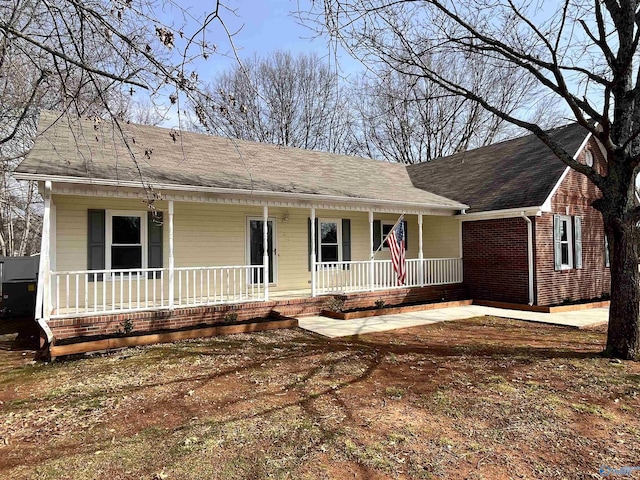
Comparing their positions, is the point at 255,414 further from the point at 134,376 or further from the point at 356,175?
the point at 356,175

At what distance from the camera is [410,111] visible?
26688 millimetres

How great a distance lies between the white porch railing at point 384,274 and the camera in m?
11.3

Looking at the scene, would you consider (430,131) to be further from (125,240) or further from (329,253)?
(125,240)

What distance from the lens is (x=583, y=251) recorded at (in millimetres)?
12539

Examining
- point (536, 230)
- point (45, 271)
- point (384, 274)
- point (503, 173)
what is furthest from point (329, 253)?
point (45, 271)

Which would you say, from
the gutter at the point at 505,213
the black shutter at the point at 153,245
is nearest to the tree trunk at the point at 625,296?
the gutter at the point at 505,213

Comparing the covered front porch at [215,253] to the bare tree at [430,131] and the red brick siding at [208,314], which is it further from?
the bare tree at [430,131]

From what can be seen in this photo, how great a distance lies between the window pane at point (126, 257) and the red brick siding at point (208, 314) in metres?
1.67

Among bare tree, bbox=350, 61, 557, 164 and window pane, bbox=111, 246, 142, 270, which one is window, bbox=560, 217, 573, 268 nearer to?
window pane, bbox=111, 246, 142, 270

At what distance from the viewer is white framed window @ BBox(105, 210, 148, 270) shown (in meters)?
8.95

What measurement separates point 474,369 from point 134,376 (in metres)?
4.60

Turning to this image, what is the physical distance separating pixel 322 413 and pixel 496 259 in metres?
9.39

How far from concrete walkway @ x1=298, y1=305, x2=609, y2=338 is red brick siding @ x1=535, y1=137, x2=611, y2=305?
96 centimetres

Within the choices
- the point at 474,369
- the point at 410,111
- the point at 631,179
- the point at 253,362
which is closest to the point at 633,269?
the point at 631,179
